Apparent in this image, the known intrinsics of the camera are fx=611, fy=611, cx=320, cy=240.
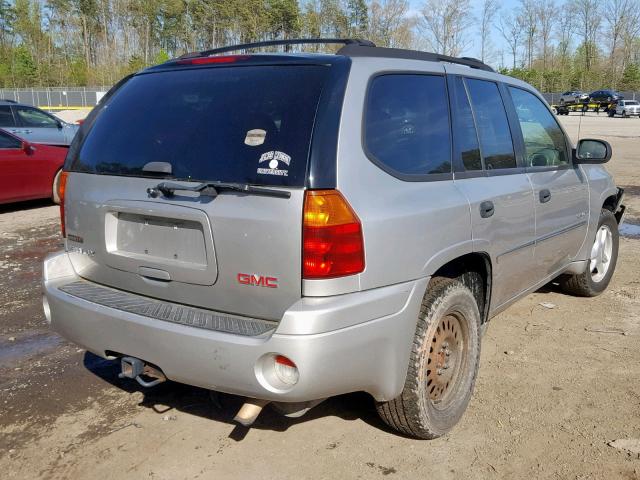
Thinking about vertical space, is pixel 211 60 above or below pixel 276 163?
above

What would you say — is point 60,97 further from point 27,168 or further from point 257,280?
point 257,280

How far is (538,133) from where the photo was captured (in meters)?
4.32

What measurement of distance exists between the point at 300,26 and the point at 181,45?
2079cm

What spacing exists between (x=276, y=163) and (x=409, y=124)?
0.82 metres

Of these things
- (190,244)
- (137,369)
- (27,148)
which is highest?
(27,148)

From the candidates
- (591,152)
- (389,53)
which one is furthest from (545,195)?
(389,53)

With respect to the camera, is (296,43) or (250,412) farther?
(296,43)

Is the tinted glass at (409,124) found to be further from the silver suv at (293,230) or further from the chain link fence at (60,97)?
the chain link fence at (60,97)

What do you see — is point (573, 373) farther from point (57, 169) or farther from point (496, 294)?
point (57, 169)

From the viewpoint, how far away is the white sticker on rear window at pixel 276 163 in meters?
2.54

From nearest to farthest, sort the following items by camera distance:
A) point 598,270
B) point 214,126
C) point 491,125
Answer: point 214,126 → point 491,125 → point 598,270

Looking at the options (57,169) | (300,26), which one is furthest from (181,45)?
(57,169)

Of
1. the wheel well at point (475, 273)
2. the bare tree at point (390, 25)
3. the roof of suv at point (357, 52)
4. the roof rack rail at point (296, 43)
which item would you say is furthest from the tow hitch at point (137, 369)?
the bare tree at point (390, 25)

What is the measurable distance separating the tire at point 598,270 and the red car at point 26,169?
8089mm
